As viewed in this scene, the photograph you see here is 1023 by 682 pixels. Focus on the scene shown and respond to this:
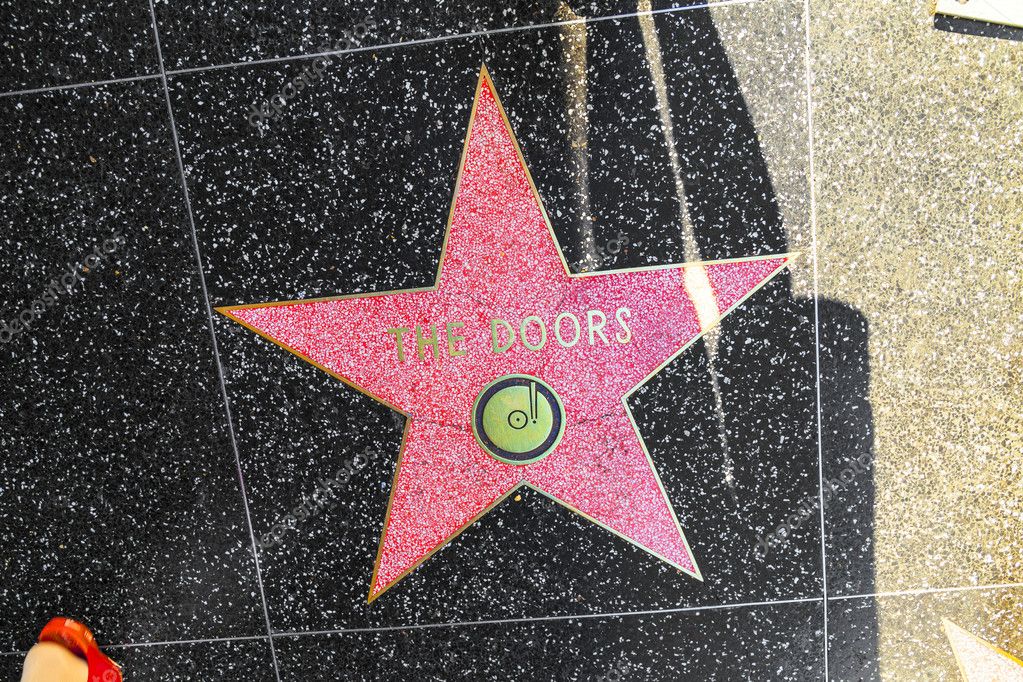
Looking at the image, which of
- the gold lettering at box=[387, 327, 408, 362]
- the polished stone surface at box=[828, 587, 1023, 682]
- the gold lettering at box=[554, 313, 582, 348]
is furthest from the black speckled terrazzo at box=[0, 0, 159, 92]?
the polished stone surface at box=[828, 587, 1023, 682]

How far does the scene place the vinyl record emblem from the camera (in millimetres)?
1201

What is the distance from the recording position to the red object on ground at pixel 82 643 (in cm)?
128

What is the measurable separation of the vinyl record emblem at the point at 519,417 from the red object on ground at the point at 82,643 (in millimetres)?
938

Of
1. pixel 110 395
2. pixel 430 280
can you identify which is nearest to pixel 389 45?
pixel 430 280

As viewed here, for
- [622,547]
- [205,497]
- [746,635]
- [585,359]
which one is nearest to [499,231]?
[585,359]

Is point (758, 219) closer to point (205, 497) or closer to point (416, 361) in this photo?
point (416, 361)

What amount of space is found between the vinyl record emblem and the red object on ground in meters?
0.94

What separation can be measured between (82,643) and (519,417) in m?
1.04

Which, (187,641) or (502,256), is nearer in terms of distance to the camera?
(502,256)

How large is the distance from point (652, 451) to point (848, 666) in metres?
0.61

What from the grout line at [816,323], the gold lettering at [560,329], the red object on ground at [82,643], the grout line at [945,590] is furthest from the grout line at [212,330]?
the grout line at [945,590]

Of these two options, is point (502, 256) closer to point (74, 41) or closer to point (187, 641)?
point (74, 41)

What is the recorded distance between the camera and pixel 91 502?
1.27 meters

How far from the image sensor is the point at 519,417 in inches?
47.3
